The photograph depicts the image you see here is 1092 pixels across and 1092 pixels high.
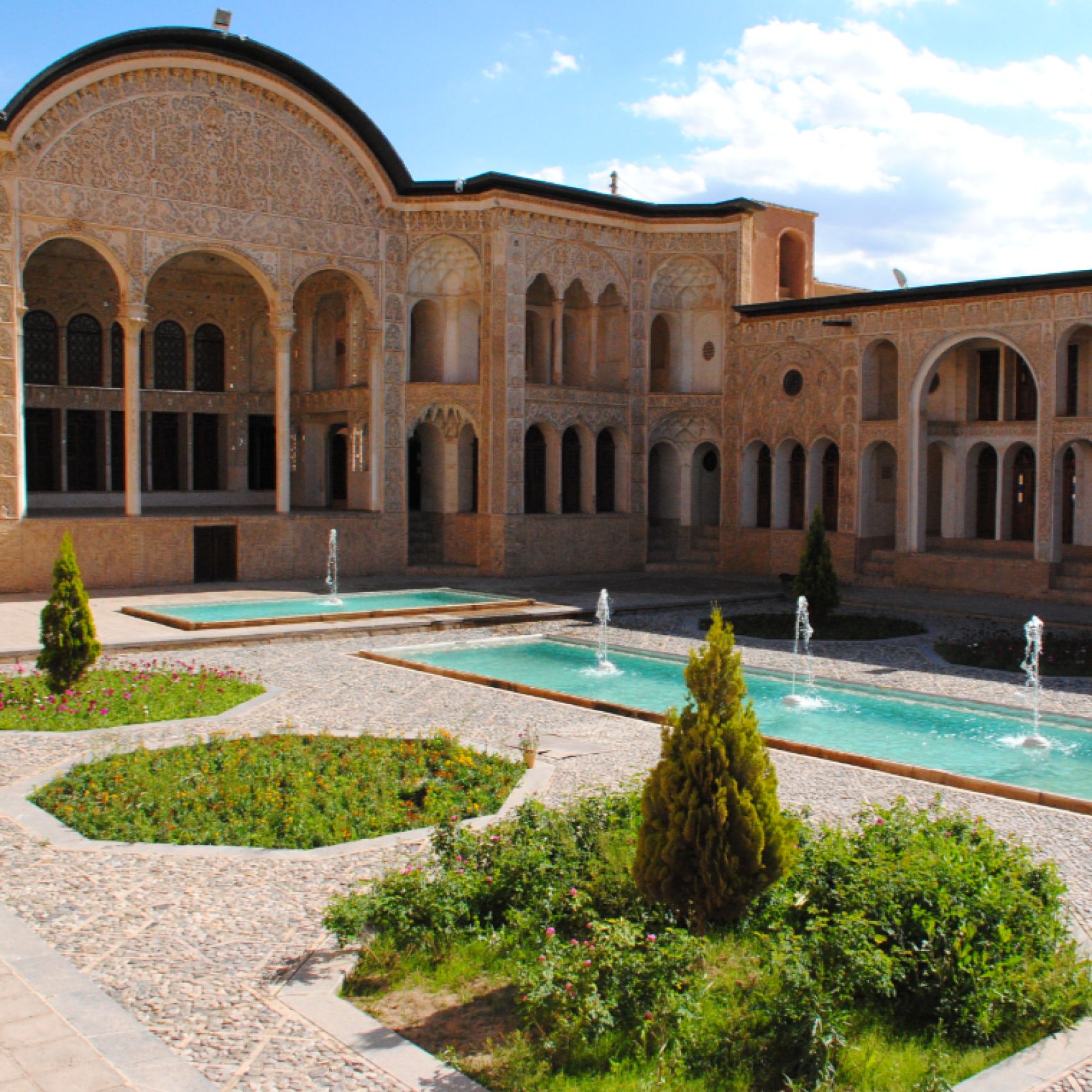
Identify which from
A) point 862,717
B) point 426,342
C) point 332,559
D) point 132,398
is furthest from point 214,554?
point 862,717

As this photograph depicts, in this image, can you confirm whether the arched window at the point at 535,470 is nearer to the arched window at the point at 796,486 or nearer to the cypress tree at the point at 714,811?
the arched window at the point at 796,486

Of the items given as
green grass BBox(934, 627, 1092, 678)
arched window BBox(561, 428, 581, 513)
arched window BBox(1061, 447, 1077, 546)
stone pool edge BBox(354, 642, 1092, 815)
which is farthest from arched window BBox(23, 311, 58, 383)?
arched window BBox(1061, 447, 1077, 546)

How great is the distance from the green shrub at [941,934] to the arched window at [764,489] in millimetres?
17895

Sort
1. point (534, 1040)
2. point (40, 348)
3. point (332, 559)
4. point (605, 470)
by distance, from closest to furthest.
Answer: point (534, 1040) < point (332, 559) < point (40, 348) < point (605, 470)

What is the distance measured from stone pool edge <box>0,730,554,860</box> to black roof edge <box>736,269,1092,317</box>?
13864 mm

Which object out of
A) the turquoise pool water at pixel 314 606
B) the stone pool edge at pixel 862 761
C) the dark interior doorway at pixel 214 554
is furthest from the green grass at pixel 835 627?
the dark interior doorway at pixel 214 554

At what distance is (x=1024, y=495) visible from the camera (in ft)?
70.1

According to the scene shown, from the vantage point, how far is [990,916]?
471 cm

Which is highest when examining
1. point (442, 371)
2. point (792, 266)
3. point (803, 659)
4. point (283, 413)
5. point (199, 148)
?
point (199, 148)

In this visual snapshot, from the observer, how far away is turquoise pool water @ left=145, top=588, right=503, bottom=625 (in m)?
16.2

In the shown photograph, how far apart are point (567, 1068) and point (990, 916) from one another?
177 centimetres

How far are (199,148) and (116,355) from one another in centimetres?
520

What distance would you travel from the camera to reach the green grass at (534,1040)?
402 centimetres

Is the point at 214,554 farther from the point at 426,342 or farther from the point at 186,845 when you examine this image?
the point at 186,845
